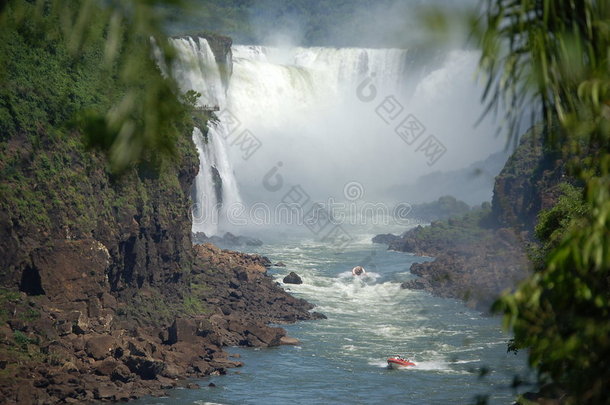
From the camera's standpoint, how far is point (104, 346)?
105ft

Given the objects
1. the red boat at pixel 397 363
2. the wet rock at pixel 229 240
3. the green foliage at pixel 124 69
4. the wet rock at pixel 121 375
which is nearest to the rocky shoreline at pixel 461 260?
the red boat at pixel 397 363

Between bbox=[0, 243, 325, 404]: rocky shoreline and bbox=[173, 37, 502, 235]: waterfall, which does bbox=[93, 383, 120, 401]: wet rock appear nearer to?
bbox=[0, 243, 325, 404]: rocky shoreline

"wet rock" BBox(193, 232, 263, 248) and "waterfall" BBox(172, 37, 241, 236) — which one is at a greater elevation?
"waterfall" BBox(172, 37, 241, 236)

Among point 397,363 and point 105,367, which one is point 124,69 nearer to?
point 105,367

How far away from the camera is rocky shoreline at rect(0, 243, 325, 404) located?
29.0 meters

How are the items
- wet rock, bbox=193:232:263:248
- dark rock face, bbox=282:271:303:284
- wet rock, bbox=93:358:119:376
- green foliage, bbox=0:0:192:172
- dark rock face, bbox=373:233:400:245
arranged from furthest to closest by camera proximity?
1. dark rock face, bbox=373:233:400:245
2. wet rock, bbox=193:232:263:248
3. dark rock face, bbox=282:271:303:284
4. wet rock, bbox=93:358:119:376
5. green foliage, bbox=0:0:192:172

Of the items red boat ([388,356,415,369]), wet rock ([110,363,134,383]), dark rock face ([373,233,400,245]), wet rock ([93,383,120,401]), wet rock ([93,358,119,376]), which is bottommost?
wet rock ([93,383,120,401])

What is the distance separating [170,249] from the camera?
43.9m

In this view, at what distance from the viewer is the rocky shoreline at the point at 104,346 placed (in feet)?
95.3

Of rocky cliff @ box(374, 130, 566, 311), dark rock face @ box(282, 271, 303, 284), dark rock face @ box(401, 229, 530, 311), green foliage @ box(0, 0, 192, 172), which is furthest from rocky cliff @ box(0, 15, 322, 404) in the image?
green foliage @ box(0, 0, 192, 172)

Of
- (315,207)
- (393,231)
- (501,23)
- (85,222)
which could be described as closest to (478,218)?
(393,231)

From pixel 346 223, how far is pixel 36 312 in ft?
174

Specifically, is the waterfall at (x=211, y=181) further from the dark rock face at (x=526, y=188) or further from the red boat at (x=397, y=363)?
the red boat at (x=397, y=363)

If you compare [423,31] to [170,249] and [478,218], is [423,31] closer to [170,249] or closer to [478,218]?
[170,249]
